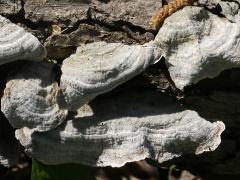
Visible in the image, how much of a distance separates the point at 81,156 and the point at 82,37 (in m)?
0.60

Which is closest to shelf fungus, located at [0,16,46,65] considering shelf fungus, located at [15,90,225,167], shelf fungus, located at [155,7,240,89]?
shelf fungus, located at [15,90,225,167]

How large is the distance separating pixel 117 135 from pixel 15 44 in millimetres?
648

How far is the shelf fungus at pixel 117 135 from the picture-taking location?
2348 millimetres

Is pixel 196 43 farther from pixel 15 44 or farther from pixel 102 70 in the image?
pixel 15 44

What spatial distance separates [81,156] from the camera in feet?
7.86

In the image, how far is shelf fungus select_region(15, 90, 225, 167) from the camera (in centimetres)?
235

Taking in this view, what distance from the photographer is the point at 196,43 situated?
2.22 meters

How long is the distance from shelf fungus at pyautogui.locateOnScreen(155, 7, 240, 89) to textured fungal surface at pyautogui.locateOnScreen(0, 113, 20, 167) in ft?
3.40

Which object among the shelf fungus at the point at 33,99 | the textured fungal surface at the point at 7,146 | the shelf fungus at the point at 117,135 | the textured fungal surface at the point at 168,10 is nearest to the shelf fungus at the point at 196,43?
the textured fungal surface at the point at 168,10

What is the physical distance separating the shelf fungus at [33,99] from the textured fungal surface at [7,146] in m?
0.43

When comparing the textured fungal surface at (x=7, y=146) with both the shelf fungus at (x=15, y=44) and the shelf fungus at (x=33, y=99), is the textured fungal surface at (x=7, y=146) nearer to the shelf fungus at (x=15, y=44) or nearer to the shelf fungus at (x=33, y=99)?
the shelf fungus at (x=33, y=99)

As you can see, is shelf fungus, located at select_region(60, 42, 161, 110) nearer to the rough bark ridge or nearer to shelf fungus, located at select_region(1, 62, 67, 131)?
shelf fungus, located at select_region(1, 62, 67, 131)

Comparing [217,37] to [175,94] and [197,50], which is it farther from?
[175,94]

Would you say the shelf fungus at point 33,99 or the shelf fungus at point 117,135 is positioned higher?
the shelf fungus at point 33,99
